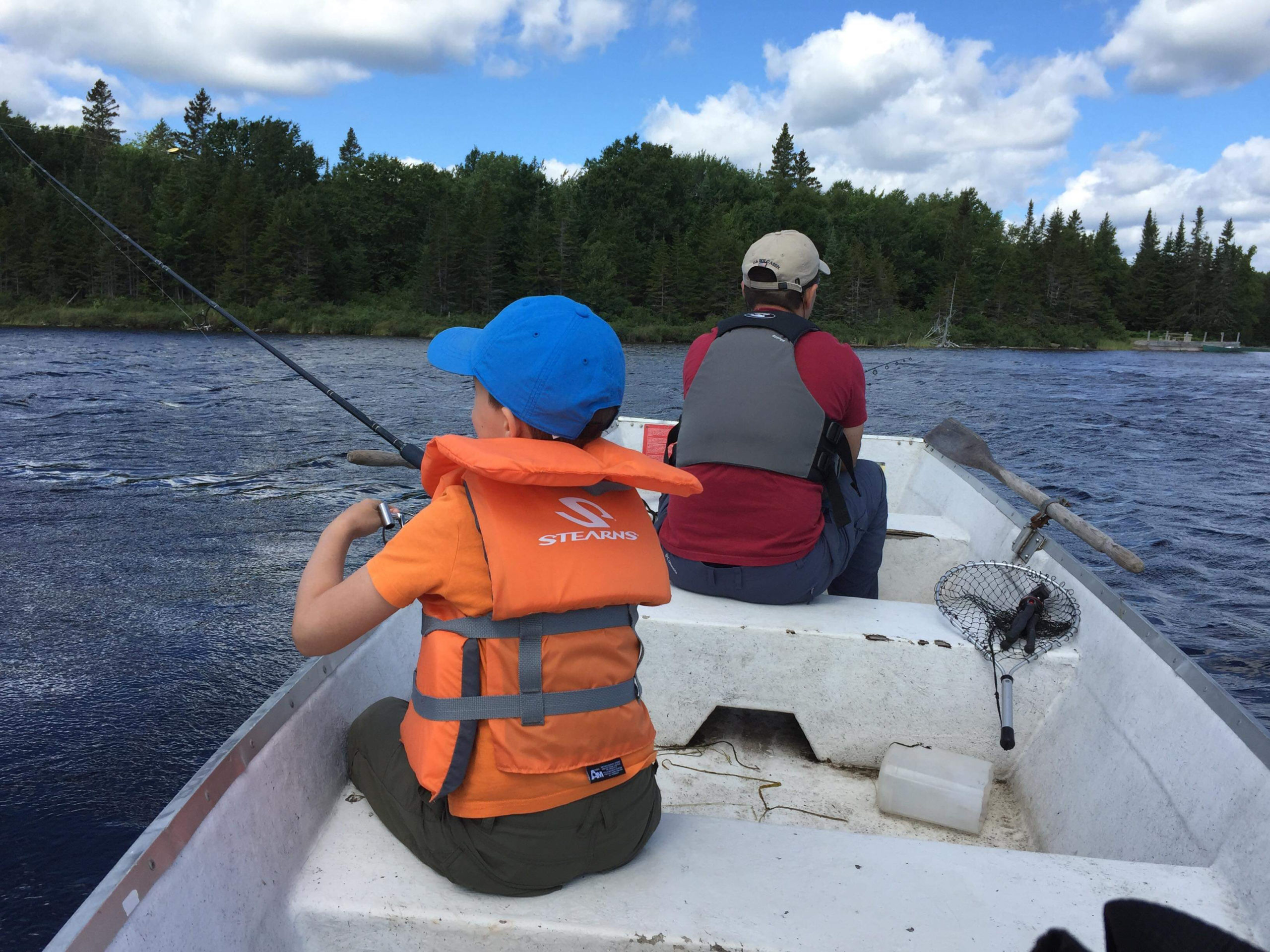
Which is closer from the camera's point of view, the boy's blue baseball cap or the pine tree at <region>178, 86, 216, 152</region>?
the boy's blue baseball cap

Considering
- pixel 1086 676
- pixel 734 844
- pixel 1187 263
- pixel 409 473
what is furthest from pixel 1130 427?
pixel 1187 263

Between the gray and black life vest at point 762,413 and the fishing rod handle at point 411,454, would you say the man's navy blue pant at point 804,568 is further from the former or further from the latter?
the fishing rod handle at point 411,454

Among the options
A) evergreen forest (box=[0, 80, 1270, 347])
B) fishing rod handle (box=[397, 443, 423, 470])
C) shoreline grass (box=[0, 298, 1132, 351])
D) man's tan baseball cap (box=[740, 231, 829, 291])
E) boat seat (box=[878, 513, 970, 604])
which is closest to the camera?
fishing rod handle (box=[397, 443, 423, 470])

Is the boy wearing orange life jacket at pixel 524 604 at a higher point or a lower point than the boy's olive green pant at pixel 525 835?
higher

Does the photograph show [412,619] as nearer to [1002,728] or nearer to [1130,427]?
[1002,728]

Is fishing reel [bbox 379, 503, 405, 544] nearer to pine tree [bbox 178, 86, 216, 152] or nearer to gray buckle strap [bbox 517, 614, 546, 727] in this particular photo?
gray buckle strap [bbox 517, 614, 546, 727]

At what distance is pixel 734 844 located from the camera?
1586 mm

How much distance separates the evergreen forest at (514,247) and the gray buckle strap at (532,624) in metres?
34.0

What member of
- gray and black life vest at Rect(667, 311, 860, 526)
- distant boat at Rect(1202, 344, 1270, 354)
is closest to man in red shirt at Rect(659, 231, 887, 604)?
gray and black life vest at Rect(667, 311, 860, 526)

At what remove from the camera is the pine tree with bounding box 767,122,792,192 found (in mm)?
72125

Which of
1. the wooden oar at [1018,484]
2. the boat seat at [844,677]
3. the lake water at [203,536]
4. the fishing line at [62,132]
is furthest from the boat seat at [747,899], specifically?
the fishing line at [62,132]

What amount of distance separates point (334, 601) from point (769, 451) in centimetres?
132

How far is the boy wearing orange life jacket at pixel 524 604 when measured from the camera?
130 cm

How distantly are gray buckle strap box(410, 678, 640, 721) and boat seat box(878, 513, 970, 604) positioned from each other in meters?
2.28
